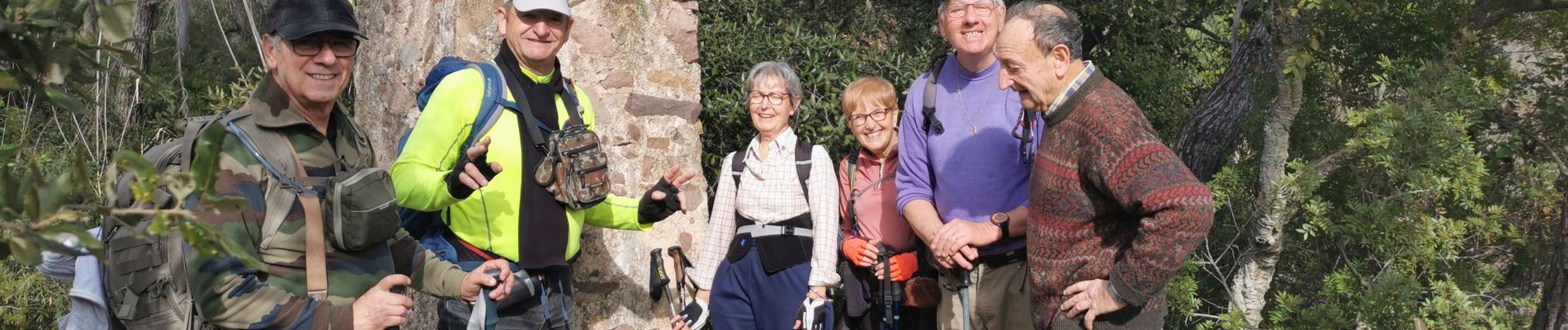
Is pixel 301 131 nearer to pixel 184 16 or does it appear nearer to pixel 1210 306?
pixel 1210 306

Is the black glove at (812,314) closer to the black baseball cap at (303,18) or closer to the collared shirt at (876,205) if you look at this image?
the collared shirt at (876,205)

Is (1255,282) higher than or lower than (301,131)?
lower

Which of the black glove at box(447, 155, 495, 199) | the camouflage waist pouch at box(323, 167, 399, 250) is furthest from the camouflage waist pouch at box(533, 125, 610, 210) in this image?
the camouflage waist pouch at box(323, 167, 399, 250)

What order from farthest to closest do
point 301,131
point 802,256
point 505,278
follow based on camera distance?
point 802,256
point 505,278
point 301,131

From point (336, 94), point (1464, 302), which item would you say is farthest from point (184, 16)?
point (1464, 302)

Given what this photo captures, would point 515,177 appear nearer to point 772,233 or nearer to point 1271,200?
point 772,233

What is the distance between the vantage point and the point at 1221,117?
7.41m

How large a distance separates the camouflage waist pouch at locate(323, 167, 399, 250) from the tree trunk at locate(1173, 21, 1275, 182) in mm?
5638

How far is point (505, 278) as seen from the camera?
3324 mm

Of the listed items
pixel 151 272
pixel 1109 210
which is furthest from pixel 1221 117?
pixel 151 272

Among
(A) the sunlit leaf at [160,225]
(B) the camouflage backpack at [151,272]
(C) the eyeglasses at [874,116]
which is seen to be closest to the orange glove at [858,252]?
(C) the eyeglasses at [874,116]

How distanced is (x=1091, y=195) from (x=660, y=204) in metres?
1.38

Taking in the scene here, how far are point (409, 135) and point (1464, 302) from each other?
14.7ft

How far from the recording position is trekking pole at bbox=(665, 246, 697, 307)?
502 cm
